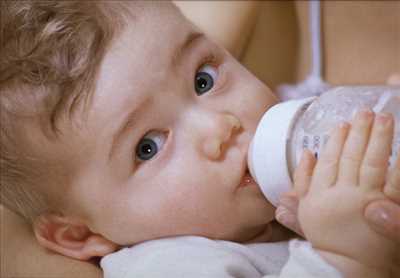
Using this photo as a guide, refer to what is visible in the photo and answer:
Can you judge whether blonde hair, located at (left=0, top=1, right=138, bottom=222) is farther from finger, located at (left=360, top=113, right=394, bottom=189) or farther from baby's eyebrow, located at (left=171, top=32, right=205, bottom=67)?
finger, located at (left=360, top=113, right=394, bottom=189)

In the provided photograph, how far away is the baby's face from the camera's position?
886 mm

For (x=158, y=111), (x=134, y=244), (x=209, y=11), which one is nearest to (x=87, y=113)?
(x=158, y=111)

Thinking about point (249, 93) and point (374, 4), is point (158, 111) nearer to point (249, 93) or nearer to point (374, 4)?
point (249, 93)

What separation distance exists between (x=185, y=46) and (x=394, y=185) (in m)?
0.40

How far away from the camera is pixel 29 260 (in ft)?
3.20

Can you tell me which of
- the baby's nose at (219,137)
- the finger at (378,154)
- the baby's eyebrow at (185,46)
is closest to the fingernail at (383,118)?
the finger at (378,154)

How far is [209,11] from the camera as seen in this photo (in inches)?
53.6

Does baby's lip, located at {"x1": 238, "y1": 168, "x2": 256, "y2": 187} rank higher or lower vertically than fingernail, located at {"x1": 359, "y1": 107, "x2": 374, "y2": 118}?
lower

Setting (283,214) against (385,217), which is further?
(283,214)

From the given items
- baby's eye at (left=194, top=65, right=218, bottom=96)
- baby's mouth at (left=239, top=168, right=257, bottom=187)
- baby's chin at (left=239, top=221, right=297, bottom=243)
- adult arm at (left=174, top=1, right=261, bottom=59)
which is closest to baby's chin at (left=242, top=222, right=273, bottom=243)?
baby's chin at (left=239, top=221, right=297, bottom=243)

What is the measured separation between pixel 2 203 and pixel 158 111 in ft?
1.03

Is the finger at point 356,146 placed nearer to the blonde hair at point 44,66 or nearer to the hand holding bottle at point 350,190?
the hand holding bottle at point 350,190

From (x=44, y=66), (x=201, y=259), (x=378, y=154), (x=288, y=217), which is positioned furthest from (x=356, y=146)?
(x=44, y=66)

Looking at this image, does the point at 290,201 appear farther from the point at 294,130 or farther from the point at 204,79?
the point at 204,79
